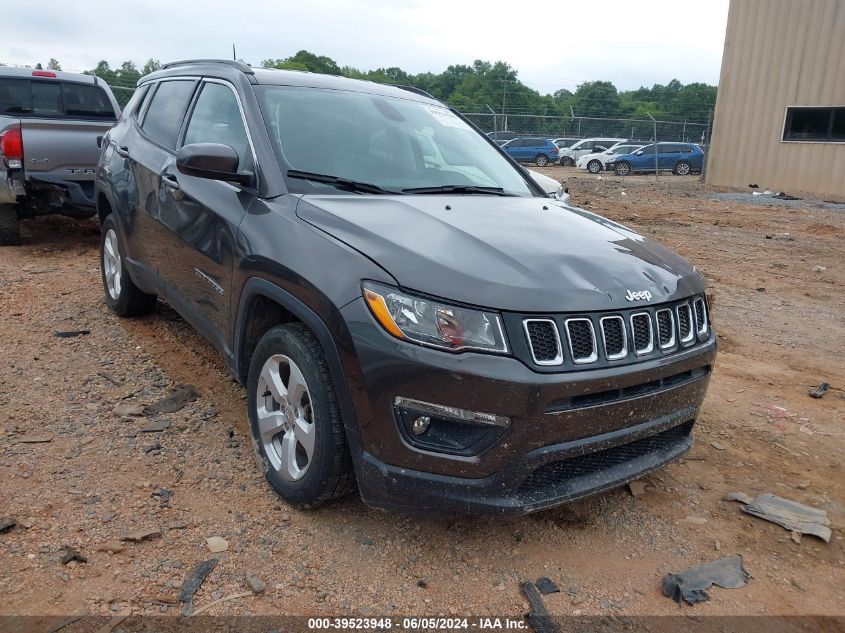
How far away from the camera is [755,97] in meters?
19.3

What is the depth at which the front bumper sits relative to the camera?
7.41ft

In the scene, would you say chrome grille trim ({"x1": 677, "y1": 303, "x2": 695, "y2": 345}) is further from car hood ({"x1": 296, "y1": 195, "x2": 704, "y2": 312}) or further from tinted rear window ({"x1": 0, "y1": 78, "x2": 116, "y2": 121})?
tinted rear window ({"x1": 0, "y1": 78, "x2": 116, "y2": 121})

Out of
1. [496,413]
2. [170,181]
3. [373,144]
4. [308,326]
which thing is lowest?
[496,413]

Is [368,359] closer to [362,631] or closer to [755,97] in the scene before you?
[362,631]

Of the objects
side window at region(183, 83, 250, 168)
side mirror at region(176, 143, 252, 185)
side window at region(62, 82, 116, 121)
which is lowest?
side mirror at region(176, 143, 252, 185)

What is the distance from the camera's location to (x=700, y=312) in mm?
2943

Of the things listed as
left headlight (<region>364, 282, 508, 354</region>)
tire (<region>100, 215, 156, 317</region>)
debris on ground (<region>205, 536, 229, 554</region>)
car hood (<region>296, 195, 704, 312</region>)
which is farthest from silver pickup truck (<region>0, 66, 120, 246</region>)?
left headlight (<region>364, 282, 508, 354</region>)

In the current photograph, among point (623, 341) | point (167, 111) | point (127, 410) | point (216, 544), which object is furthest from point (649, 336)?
point (167, 111)

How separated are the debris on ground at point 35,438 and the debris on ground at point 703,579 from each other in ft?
9.63

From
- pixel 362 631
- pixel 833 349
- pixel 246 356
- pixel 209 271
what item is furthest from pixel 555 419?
pixel 833 349

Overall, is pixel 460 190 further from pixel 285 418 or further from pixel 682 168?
pixel 682 168

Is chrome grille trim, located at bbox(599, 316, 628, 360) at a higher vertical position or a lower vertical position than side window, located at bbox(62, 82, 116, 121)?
lower

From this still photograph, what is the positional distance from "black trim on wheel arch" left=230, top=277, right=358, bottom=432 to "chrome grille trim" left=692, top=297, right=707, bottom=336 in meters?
1.46

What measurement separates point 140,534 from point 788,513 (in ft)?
9.01
